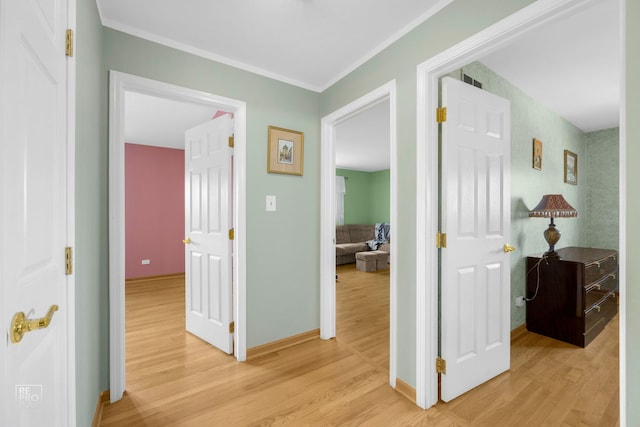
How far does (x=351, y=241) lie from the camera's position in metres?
7.26

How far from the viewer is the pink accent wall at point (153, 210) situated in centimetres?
505

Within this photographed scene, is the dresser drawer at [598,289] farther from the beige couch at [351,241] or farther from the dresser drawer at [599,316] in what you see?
the beige couch at [351,241]

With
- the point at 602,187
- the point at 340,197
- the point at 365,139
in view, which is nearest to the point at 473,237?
the point at 365,139

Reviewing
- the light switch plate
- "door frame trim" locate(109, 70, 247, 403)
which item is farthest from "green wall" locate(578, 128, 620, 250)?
"door frame trim" locate(109, 70, 247, 403)

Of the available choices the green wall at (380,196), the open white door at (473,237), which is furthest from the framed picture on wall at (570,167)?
the green wall at (380,196)

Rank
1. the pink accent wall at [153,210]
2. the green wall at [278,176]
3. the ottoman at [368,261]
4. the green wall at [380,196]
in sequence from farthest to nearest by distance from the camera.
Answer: the green wall at [380,196] < the ottoman at [368,261] < the pink accent wall at [153,210] < the green wall at [278,176]

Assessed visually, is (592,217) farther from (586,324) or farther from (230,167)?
(230,167)

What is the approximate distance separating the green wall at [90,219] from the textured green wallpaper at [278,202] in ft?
1.62
